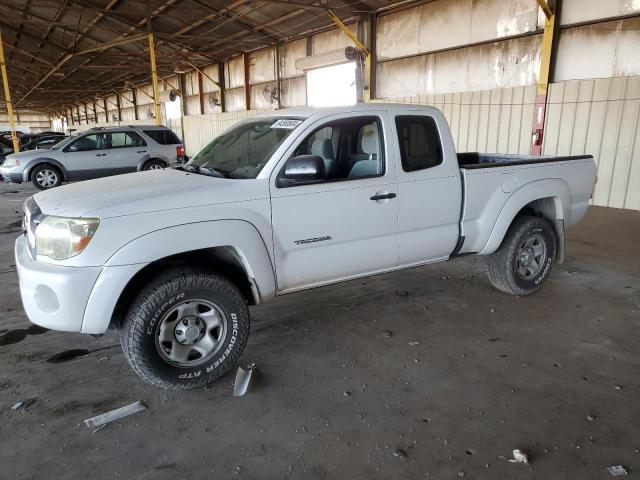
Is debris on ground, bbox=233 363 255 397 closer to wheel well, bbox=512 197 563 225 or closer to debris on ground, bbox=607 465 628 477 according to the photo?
→ debris on ground, bbox=607 465 628 477

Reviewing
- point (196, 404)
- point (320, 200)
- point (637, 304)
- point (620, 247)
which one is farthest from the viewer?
point (620, 247)

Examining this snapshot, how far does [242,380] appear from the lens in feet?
10.3

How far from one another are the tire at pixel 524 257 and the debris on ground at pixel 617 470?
231 cm

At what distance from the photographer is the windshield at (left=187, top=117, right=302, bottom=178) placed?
3287mm

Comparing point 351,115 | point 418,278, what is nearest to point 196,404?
point 351,115

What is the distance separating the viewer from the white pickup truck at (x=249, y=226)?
2.65 metres

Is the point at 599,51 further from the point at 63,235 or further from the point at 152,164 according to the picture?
the point at 152,164

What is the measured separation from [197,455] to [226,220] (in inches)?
53.4

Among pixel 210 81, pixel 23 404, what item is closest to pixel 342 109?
pixel 23 404

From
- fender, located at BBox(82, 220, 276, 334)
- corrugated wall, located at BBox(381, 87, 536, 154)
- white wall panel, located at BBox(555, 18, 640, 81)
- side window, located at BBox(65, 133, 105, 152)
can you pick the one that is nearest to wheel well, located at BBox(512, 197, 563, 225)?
fender, located at BBox(82, 220, 276, 334)

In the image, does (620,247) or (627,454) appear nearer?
(627,454)

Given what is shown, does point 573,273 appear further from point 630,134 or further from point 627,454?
point 630,134

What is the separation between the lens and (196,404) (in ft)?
Answer: 9.46

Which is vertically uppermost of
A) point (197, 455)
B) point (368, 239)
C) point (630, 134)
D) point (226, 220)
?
point (630, 134)
